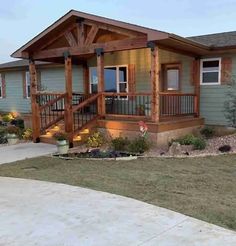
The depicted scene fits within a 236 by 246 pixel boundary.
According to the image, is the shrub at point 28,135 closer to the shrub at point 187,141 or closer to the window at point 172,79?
the window at point 172,79

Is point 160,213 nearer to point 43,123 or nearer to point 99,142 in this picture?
point 99,142

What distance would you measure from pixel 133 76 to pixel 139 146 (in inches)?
205

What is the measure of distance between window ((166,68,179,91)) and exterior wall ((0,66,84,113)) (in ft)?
15.1

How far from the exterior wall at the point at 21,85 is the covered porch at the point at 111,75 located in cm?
228

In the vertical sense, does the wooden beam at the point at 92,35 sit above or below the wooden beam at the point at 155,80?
above

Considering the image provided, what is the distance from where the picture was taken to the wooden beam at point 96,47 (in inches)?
412

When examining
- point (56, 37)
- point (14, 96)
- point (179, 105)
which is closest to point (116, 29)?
point (56, 37)

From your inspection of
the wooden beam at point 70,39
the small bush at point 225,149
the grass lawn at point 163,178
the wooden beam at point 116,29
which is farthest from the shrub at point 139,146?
the wooden beam at point 70,39

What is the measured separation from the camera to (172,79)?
13844mm

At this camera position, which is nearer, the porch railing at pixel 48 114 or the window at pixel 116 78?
the porch railing at pixel 48 114

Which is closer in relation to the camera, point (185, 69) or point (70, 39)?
point (70, 39)

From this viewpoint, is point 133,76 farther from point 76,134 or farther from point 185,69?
point 76,134

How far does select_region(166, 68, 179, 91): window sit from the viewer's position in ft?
44.9

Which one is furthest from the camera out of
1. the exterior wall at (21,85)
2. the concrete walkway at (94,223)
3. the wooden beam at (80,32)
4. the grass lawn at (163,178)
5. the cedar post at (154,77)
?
the exterior wall at (21,85)
